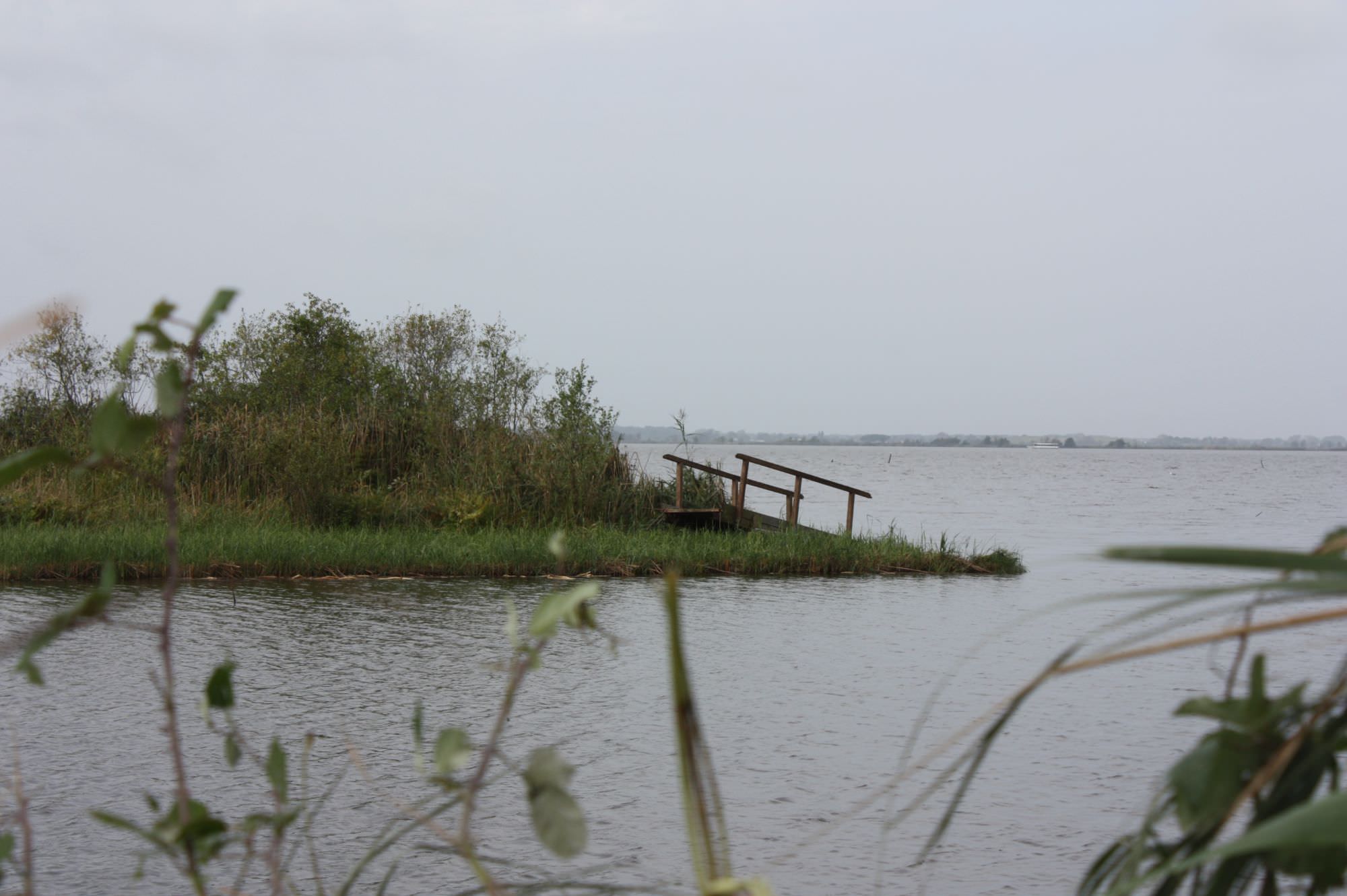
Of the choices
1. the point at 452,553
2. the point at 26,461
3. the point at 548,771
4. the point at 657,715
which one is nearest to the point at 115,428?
the point at 26,461

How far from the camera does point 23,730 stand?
6.55 m

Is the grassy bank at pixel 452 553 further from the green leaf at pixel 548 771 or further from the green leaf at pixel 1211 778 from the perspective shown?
the green leaf at pixel 1211 778

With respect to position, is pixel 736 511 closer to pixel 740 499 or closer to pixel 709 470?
pixel 740 499

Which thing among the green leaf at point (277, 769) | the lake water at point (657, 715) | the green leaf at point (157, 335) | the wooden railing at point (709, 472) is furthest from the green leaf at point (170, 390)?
the wooden railing at point (709, 472)

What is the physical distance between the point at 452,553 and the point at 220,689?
13156mm

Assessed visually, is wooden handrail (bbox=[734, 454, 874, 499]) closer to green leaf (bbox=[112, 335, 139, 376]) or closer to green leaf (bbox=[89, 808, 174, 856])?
green leaf (bbox=[89, 808, 174, 856])

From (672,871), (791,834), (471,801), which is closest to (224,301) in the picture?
(471,801)

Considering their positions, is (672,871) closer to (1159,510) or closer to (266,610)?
(266,610)

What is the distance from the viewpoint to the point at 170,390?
1.29 metres

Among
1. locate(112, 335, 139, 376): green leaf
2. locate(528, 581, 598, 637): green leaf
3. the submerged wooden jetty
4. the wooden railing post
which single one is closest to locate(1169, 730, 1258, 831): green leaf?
locate(528, 581, 598, 637): green leaf

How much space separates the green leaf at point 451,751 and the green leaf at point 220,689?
405mm

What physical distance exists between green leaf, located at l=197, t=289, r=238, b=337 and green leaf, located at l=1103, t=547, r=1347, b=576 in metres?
0.99

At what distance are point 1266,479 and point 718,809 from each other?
315 ft

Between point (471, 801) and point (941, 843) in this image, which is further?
point (941, 843)
